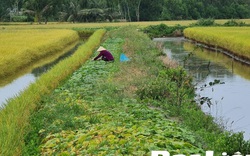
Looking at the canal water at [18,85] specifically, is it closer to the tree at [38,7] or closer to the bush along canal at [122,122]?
the bush along canal at [122,122]

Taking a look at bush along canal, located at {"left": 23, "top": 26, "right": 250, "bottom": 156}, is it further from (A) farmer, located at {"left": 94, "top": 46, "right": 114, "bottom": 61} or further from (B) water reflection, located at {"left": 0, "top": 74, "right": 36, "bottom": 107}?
(A) farmer, located at {"left": 94, "top": 46, "right": 114, "bottom": 61}

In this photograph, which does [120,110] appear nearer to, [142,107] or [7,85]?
[142,107]

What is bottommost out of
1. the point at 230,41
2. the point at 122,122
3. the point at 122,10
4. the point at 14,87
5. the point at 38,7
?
the point at 14,87

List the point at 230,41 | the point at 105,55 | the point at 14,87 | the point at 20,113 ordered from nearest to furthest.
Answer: the point at 20,113
the point at 14,87
the point at 105,55
the point at 230,41

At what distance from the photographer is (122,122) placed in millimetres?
7938

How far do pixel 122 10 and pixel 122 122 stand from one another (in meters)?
63.5

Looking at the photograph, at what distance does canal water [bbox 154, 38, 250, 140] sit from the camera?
409 inches

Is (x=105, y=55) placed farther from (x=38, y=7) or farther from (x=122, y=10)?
(x=122, y=10)

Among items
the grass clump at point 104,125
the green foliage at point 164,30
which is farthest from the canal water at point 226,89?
the green foliage at point 164,30

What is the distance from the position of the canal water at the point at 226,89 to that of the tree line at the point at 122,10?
38939 millimetres

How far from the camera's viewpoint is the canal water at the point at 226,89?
10.4 meters

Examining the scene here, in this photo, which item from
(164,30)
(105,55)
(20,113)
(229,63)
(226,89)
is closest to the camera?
(20,113)

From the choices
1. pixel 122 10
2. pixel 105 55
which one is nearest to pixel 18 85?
pixel 105 55

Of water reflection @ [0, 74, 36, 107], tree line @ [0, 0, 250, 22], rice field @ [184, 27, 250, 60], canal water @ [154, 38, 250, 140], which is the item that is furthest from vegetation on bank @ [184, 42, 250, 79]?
tree line @ [0, 0, 250, 22]
